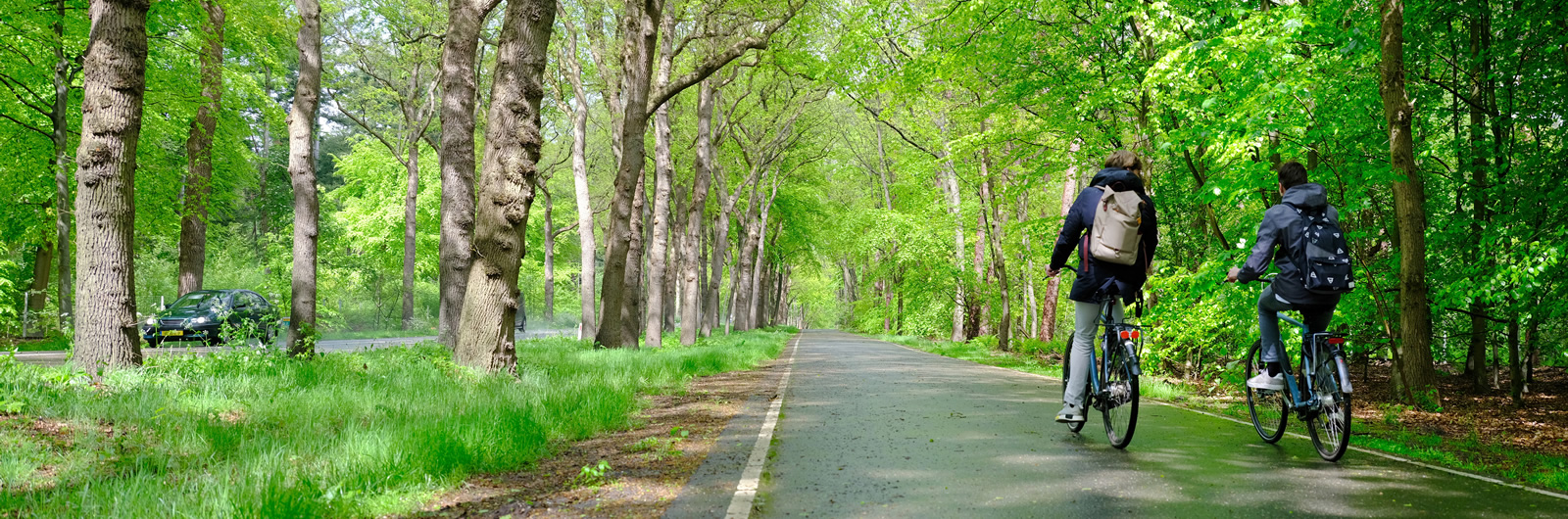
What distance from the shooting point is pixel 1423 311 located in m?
8.09

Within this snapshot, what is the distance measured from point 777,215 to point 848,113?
6.98 m

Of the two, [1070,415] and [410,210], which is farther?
[410,210]

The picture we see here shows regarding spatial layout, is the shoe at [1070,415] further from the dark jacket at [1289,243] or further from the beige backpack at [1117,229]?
the dark jacket at [1289,243]

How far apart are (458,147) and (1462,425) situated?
39.8 feet

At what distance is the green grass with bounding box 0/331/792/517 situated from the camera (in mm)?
3924

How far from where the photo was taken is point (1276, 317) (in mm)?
5844

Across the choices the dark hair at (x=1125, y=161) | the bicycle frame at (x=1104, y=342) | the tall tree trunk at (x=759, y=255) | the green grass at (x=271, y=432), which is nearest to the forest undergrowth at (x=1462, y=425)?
the bicycle frame at (x=1104, y=342)

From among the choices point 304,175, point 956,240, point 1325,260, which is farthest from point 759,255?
point 1325,260

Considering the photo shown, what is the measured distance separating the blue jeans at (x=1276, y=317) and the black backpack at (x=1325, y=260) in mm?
165

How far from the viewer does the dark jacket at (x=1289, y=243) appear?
5.38m

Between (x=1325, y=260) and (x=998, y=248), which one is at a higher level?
(x=998, y=248)

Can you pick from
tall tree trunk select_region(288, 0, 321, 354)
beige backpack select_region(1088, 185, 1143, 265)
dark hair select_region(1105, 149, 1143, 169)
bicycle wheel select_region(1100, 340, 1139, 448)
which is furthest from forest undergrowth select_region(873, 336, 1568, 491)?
tall tree trunk select_region(288, 0, 321, 354)

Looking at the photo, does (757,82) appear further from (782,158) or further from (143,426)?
(143,426)

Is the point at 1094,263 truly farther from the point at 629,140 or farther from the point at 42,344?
the point at 42,344
